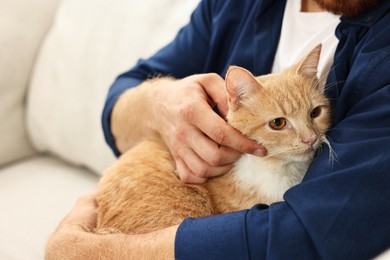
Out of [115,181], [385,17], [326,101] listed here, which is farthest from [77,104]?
[385,17]

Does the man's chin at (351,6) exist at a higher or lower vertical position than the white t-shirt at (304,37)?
higher

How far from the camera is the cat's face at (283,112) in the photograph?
1024 mm

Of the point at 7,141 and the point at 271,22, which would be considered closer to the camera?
the point at 271,22

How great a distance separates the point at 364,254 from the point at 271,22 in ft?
2.18

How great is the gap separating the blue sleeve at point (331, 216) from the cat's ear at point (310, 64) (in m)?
A: 0.18

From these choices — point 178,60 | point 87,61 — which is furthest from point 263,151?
point 87,61

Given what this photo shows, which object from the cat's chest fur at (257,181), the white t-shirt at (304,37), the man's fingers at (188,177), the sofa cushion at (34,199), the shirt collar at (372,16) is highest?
Result: the shirt collar at (372,16)

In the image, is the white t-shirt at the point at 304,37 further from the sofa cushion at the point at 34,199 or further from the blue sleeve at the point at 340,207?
the sofa cushion at the point at 34,199

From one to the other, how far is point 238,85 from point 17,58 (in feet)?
4.23

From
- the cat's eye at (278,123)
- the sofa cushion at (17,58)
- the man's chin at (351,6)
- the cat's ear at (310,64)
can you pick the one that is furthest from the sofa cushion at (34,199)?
the man's chin at (351,6)

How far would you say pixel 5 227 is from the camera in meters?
1.61

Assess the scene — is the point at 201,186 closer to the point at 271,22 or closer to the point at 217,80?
the point at 217,80

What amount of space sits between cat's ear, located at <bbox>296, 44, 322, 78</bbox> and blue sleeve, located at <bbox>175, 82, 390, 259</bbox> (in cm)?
18

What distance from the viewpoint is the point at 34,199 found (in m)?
1.76
